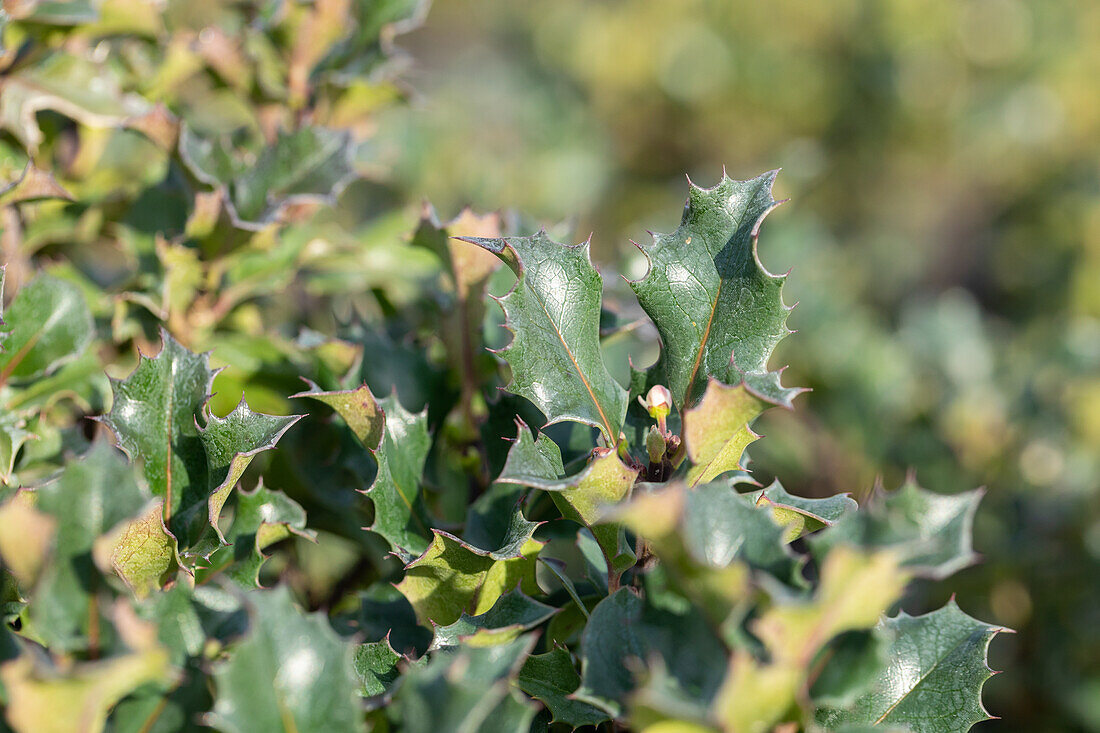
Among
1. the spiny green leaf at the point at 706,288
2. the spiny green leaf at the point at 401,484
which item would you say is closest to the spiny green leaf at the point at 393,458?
the spiny green leaf at the point at 401,484

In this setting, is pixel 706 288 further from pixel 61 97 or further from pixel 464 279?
pixel 61 97

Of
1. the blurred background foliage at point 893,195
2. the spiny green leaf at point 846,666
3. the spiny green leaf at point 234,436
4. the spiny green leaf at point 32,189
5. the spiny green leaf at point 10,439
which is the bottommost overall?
the blurred background foliage at point 893,195

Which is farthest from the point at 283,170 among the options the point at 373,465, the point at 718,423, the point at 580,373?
the point at 718,423

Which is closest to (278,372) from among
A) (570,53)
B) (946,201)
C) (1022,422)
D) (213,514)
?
(213,514)

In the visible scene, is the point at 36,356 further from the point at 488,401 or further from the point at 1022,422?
the point at 1022,422

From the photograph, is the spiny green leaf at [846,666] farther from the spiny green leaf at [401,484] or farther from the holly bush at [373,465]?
the spiny green leaf at [401,484]

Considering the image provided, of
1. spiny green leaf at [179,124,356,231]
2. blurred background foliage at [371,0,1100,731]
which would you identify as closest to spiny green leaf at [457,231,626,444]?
spiny green leaf at [179,124,356,231]
